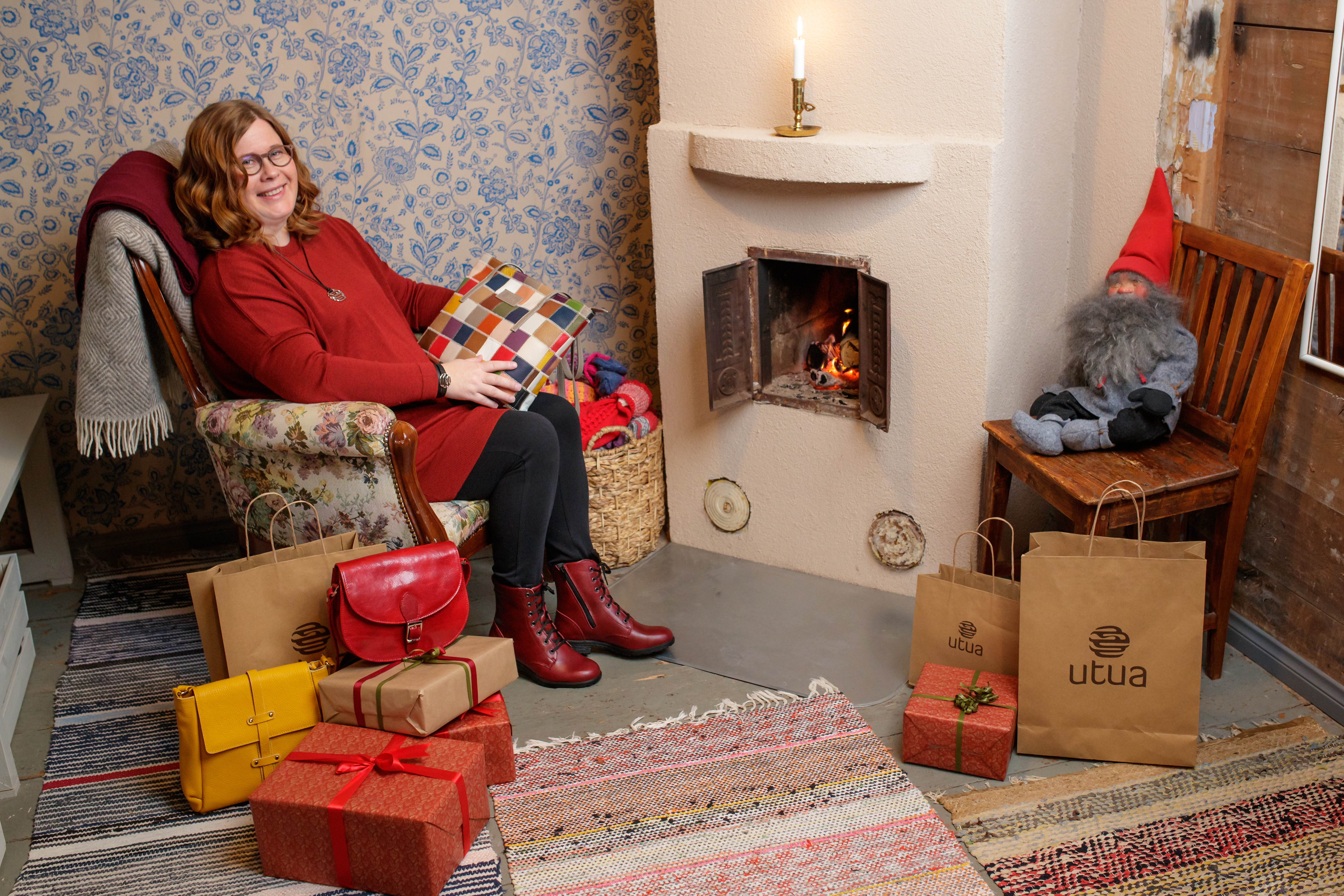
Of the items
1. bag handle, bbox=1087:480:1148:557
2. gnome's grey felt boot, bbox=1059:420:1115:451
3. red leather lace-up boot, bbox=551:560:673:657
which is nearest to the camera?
bag handle, bbox=1087:480:1148:557

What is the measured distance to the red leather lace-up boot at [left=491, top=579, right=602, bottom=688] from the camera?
2295 mm

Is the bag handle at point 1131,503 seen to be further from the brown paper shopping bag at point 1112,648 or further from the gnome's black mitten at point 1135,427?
the gnome's black mitten at point 1135,427

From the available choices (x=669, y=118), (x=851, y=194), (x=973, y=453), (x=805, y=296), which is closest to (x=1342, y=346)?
(x=973, y=453)

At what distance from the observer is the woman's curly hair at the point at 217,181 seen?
216 cm

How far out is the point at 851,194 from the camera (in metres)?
2.39

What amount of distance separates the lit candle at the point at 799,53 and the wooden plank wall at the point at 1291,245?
84cm

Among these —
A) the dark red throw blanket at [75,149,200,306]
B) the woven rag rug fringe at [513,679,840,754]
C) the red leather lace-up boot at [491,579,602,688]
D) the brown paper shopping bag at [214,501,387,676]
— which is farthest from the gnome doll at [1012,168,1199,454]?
the dark red throw blanket at [75,149,200,306]

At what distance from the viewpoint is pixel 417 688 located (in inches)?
71.7

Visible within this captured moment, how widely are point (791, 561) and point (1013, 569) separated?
1.92ft

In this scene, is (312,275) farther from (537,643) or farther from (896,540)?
(896,540)

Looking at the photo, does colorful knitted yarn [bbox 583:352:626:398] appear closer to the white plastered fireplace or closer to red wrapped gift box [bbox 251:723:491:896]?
the white plastered fireplace

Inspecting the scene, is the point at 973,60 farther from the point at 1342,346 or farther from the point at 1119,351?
the point at 1342,346

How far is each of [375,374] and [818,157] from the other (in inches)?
40.8

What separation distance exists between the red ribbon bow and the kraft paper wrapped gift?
0.16 ft
